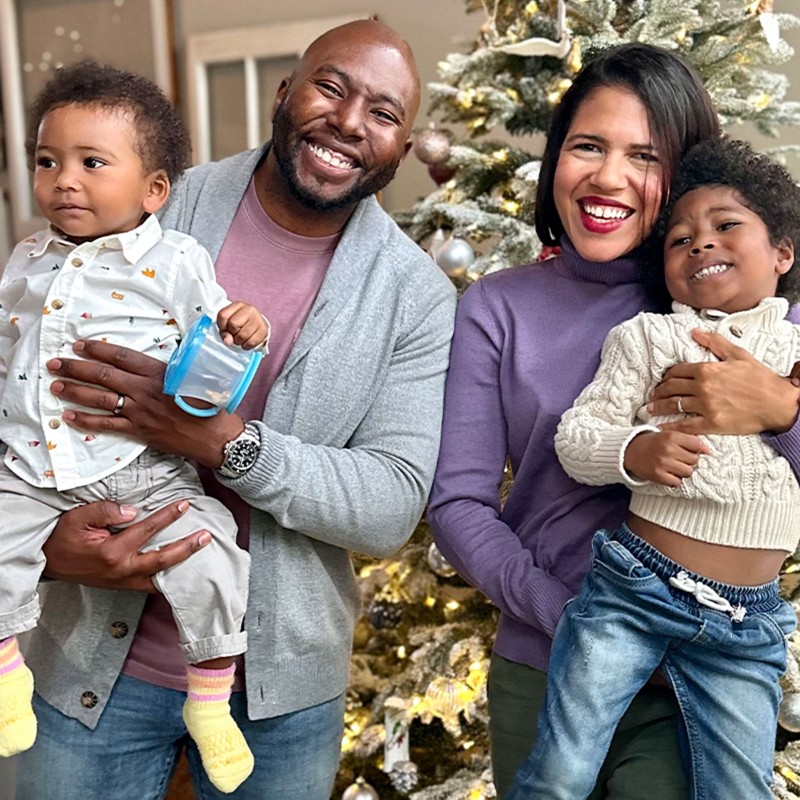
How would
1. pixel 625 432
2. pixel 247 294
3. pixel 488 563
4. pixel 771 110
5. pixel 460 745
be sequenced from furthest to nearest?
pixel 460 745
pixel 771 110
pixel 247 294
pixel 488 563
pixel 625 432

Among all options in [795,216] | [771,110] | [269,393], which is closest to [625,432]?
[795,216]

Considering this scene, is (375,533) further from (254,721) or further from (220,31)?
(220,31)

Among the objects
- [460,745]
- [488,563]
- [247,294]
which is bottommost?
[460,745]

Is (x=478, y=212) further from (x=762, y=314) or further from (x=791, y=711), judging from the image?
(x=791, y=711)

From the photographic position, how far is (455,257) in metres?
2.13

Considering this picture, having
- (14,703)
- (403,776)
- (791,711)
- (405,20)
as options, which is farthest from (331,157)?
(405,20)

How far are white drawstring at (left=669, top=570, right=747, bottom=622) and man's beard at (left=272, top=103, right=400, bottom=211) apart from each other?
75 cm

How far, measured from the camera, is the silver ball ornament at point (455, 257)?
6.98 feet

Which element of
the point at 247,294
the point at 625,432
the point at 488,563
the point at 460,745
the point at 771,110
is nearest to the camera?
the point at 625,432

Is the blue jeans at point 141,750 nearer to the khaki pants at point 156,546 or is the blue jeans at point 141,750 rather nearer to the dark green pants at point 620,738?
the khaki pants at point 156,546

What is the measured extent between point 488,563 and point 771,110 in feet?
4.86

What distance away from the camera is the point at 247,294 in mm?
1453

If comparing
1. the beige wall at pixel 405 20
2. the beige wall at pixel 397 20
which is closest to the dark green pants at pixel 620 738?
the beige wall at pixel 405 20

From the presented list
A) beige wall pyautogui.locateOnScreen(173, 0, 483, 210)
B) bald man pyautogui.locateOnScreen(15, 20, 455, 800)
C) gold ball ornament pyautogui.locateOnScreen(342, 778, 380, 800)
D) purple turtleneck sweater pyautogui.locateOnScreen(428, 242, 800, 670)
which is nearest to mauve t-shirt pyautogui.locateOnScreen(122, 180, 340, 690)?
bald man pyautogui.locateOnScreen(15, 20, 455, 800)
